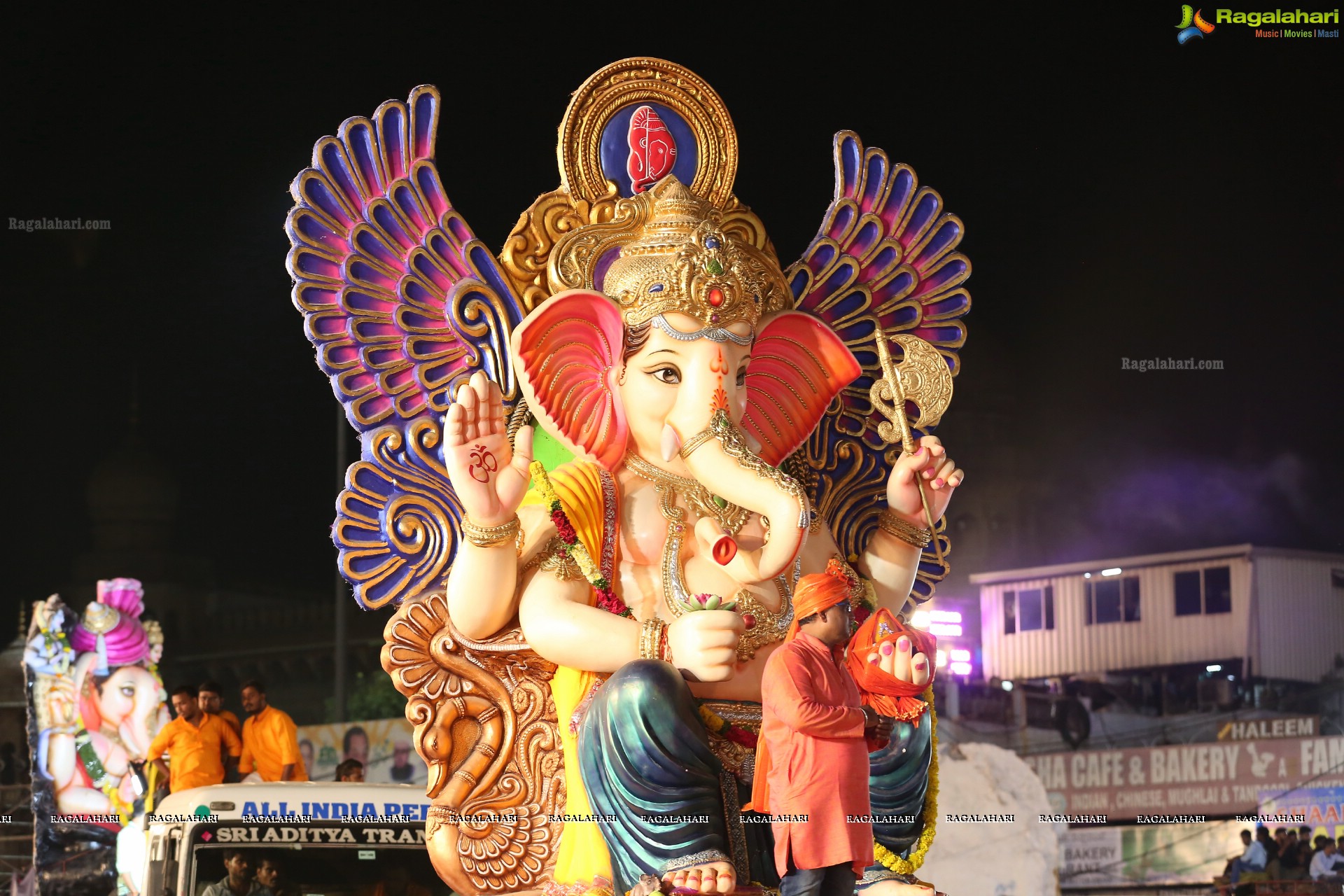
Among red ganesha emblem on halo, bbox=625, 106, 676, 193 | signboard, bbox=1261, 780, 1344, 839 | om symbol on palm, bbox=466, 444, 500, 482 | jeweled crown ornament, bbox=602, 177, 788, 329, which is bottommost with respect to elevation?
signboard, bbox=1261, 780, 1344, 839

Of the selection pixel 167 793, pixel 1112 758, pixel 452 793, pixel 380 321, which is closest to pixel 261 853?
pixel 167 793

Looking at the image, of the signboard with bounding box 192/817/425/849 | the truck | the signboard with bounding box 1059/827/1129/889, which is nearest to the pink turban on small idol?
the truck

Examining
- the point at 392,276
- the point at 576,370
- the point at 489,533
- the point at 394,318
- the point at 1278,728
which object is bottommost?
the point at 1278,728

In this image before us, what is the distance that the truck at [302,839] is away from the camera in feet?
15.5

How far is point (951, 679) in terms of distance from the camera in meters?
6.82

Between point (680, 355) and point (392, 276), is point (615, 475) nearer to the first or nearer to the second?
point (680, 355)

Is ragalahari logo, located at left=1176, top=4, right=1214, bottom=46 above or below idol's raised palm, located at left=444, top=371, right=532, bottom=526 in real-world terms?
above

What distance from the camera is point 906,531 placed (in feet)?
11.2

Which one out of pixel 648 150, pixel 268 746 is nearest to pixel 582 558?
pixel 648 150

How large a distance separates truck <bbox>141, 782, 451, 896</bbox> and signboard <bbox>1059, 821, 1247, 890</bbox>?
9.92 ft

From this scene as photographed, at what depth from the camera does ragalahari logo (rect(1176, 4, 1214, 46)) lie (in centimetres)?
555

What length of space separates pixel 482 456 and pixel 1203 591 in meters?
4.62

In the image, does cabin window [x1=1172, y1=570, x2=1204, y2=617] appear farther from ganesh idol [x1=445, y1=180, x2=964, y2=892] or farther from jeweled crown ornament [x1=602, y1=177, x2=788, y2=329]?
jeweled crown ornament [x1=602, y1=177, x2=788, y2=329]

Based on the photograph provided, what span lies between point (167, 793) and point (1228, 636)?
15.2 ft
